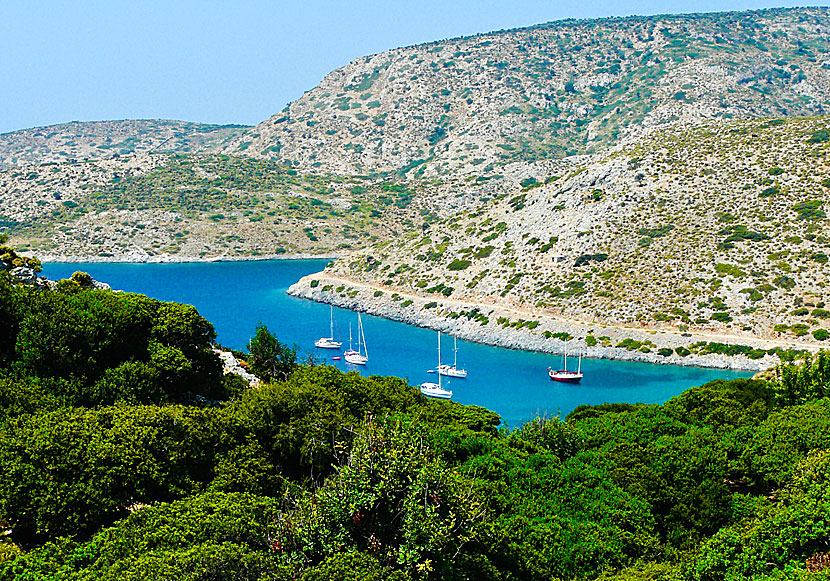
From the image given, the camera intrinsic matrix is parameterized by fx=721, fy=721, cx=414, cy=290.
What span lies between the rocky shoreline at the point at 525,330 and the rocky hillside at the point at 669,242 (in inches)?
78.2

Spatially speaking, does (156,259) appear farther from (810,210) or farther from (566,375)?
(810,210)

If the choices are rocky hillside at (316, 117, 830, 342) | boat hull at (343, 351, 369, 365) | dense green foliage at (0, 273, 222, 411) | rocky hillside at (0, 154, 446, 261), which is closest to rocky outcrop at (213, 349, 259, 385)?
dense green foliage at (0, 273, 222, 411)

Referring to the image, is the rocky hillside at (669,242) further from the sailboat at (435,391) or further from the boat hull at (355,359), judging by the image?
the sailboat at (435,391)

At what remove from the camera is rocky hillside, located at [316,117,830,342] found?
82375 mm

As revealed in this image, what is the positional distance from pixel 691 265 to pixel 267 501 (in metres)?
79.4

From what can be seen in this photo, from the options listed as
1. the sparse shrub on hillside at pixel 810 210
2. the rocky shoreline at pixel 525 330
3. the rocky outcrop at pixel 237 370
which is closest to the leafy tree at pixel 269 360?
the rocky outcrop at pixel 237 370

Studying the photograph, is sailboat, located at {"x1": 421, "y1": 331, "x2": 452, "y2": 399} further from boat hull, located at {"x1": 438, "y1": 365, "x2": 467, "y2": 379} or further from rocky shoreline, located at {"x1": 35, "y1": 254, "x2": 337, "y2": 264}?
rocky shoreline, located at {"x1": 35, "y1": 254, "x2": 337, "y2": 264}

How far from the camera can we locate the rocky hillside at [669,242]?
82375 mm

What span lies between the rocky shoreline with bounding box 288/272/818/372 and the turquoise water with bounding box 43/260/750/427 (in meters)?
1.21

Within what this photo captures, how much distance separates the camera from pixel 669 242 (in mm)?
93625

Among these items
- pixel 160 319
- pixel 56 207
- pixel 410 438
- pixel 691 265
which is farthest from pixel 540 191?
pixel 56 207

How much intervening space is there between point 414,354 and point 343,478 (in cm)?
7072

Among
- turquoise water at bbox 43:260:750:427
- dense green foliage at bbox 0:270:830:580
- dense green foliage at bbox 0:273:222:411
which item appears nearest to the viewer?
dense green foliage at bbox 0:270:830:580

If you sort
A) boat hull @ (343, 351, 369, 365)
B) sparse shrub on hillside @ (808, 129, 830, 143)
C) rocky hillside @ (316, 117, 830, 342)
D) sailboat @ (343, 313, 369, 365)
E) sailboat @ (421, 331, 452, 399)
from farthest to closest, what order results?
sparse shrub on hillside @ (808, 129, 830, 143) < sailboat @ (343, 313, 369, 365) < boat hull @ (343, 351, 369, 365) < rocky hillside @ (316, 117, 830, 342) < sailboat @ (421, 331, 452, 399)
